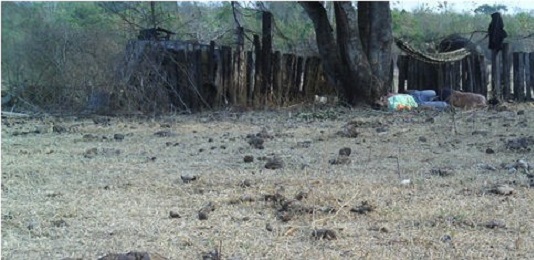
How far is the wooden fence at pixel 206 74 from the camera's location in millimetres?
10547

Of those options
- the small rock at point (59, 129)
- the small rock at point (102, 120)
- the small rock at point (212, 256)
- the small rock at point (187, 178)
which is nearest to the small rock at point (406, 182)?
the small rock at point (187, 178)

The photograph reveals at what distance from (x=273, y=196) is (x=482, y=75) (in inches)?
341

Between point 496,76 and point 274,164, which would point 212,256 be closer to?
point 274,164

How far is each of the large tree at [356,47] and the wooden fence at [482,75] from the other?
1265 mm

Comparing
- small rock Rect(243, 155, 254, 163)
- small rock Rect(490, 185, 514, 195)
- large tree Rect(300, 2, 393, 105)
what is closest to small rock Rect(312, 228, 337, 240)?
small rock Rect(490, 185, 514, 195)

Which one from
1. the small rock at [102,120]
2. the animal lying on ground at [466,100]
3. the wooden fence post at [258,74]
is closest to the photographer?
the small rock at [102,120]

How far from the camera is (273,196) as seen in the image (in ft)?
12.9

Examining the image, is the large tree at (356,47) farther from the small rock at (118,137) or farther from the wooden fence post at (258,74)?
the small rock at (118,137)

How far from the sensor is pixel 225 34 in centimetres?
1555

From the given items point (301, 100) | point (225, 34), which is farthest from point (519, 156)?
point (225, 34)

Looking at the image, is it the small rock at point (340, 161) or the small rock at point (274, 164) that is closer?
the small rock at point (274, 164)

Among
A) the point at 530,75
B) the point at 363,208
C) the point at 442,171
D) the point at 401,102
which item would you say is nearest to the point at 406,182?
the point at 442,171

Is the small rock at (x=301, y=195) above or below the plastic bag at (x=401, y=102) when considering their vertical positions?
below

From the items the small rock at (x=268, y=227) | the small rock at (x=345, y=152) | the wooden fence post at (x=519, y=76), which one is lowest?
the small rock at (x=268, y=227)
